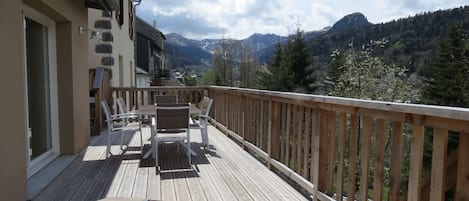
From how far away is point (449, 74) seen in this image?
17.8 meters

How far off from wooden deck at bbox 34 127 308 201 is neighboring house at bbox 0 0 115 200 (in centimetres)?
33

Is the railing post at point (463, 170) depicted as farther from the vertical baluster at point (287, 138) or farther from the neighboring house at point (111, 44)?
the neighboring house at point (111, 44)

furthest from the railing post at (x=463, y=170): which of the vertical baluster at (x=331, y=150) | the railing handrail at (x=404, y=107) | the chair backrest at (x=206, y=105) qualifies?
the chair backrest at (x=206, y=105)

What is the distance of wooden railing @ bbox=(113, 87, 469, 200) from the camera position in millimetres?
1763

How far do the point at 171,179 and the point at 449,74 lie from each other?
17.7m

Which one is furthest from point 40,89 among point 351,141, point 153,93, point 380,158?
point 153,93

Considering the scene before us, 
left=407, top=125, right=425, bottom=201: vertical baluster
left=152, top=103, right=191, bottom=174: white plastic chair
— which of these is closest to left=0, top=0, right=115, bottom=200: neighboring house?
left=152, top=103, right=191, bottom=174: white plastic chair

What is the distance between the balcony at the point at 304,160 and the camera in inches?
71.1

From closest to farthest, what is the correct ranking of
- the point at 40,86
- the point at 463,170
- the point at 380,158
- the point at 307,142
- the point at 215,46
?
the point at 463,170 < the point at 380,158 < the point at 307,142 < the point at 40,86 < the point at 215,46

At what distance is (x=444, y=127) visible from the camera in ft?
5.66

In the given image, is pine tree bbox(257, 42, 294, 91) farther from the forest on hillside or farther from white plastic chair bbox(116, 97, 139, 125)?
white plastic chair bbox(116, 97, 139, 125)

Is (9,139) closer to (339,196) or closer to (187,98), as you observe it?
(339,196)

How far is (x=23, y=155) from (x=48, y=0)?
166 cm

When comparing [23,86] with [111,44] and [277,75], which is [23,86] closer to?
[111,44]
